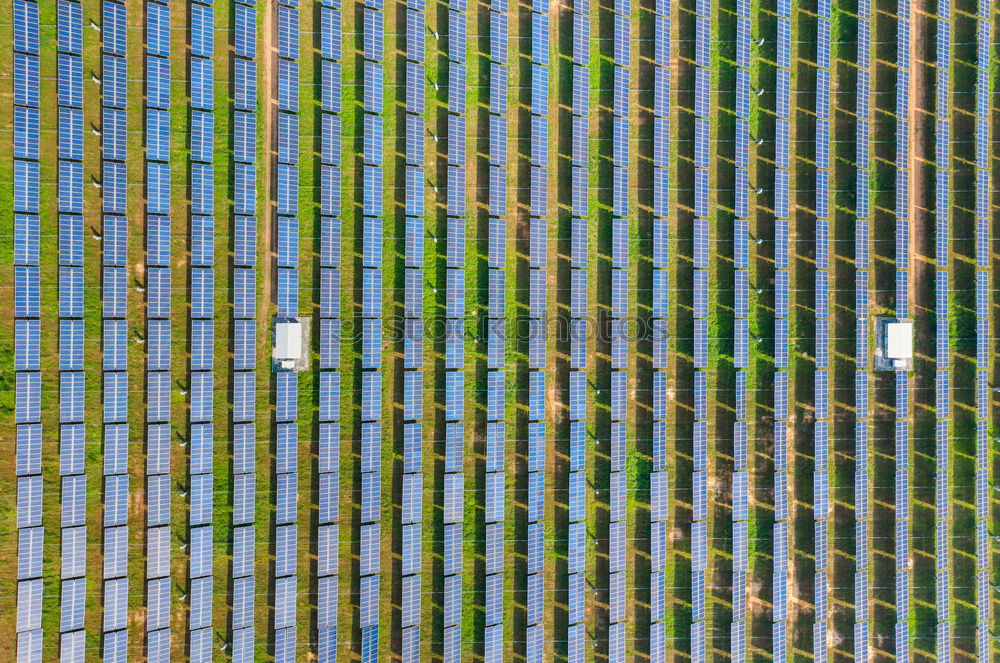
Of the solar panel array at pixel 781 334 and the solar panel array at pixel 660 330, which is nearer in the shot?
the solar panel array at pixel 660 330

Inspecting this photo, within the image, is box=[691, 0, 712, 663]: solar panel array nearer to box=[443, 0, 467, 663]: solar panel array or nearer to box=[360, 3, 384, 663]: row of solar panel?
box=[443, 0, 467, 663]: solar panel array

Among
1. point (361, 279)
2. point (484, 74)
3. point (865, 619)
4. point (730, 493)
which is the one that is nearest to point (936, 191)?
point (730, 493)

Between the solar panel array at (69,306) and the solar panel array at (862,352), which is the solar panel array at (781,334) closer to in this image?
the solar panel array at (862,352)

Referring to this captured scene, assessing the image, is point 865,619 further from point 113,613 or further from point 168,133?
point 168,133

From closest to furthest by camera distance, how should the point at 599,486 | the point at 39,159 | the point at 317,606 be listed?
the point at 39,159 < the point at 317,606 < the point at 599,486

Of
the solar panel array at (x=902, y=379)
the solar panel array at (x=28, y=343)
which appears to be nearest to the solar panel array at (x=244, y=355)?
the solar panel array at (x=28, y=343)

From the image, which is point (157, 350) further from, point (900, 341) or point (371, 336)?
point (900, 341)
